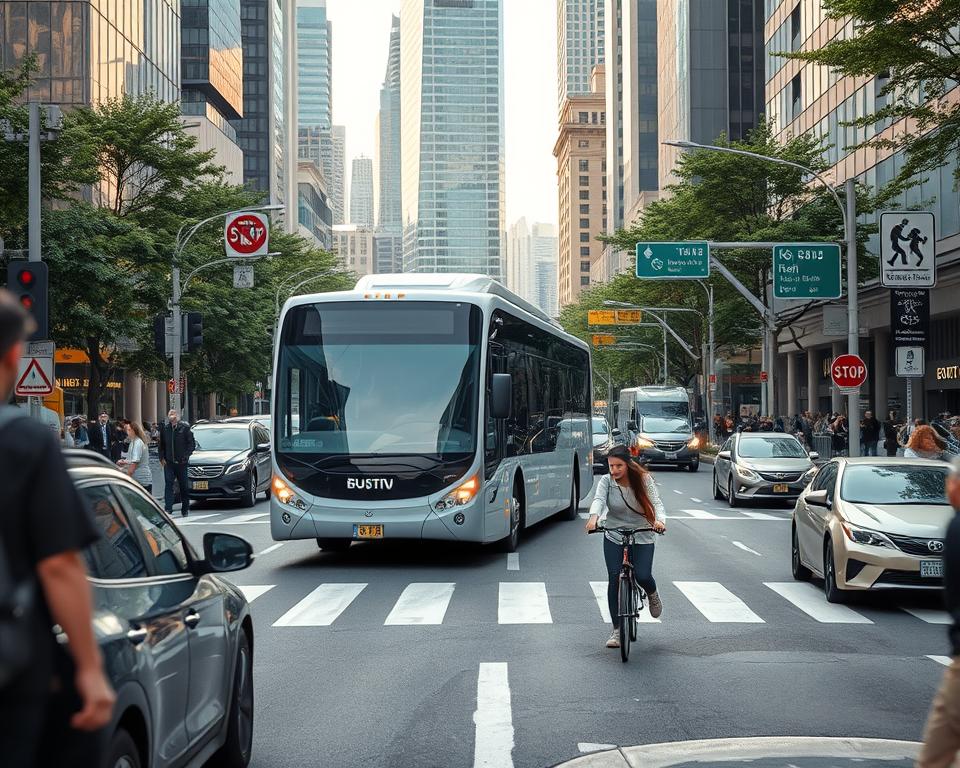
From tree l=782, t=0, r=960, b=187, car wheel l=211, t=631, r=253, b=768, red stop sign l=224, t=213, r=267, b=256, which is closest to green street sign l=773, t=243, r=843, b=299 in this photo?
tree l=782, t=0, r=960, b=187

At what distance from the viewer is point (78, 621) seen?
3.13m

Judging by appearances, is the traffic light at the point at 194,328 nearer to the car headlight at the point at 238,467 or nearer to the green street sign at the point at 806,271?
the car headlight at the point at 238,467

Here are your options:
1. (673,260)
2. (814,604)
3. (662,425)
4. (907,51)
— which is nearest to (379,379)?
(814,604)

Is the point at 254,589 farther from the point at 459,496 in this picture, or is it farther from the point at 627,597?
the point at 627,597

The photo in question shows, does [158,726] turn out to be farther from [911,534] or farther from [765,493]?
[765,493]

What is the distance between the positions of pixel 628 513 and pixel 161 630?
632 cm

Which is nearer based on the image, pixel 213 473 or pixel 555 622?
pixel 555 622

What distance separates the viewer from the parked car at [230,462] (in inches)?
1121

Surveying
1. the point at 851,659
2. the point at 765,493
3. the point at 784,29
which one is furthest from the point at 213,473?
the point at 784,29

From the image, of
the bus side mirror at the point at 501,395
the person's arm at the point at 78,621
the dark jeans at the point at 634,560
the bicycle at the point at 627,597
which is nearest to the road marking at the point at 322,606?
the bus side mirror at the point at 501,395

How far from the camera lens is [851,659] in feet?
33.0

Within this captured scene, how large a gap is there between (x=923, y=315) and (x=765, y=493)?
521cm

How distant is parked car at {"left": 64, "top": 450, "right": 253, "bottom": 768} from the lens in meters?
4.47

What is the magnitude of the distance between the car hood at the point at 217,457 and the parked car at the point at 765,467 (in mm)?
10504
